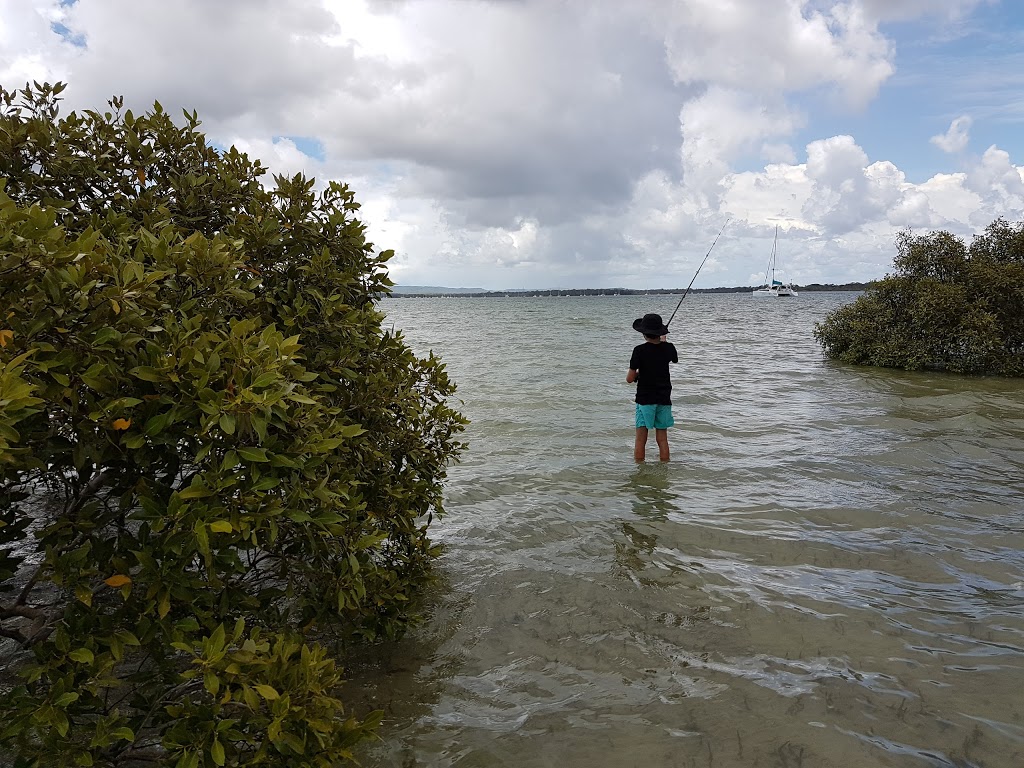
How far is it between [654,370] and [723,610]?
4.73 m

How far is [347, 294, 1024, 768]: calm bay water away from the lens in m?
3.52

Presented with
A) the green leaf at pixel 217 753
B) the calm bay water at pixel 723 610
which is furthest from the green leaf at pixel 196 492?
the calm bay water at pixel 723 610

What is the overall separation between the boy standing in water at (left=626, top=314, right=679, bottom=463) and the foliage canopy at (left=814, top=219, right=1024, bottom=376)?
545 inches

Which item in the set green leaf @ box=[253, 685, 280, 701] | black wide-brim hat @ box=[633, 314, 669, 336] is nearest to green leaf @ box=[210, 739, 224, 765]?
green leaf @ box=[253, 685, 280, 701]

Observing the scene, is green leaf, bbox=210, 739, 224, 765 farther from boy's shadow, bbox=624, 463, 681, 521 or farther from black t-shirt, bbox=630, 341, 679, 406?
black t-shirt, bbox=630, 341, 679, 406

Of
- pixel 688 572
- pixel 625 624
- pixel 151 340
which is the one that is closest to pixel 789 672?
pixel 625 624

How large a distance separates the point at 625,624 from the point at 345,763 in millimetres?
2304

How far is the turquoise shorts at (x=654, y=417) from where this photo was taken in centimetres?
934

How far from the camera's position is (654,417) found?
9.44m

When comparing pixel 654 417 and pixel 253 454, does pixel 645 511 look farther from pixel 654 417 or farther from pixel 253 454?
pixel 253 454

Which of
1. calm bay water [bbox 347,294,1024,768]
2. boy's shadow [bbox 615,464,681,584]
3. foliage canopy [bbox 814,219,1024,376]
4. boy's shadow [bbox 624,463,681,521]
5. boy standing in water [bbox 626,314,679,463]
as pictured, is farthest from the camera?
foliage canopy [bbox 814,219,1024,376]

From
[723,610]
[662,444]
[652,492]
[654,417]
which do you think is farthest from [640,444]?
[723,610]

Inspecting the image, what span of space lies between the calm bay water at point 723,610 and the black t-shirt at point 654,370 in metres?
1.06

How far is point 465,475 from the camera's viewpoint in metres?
9.04
